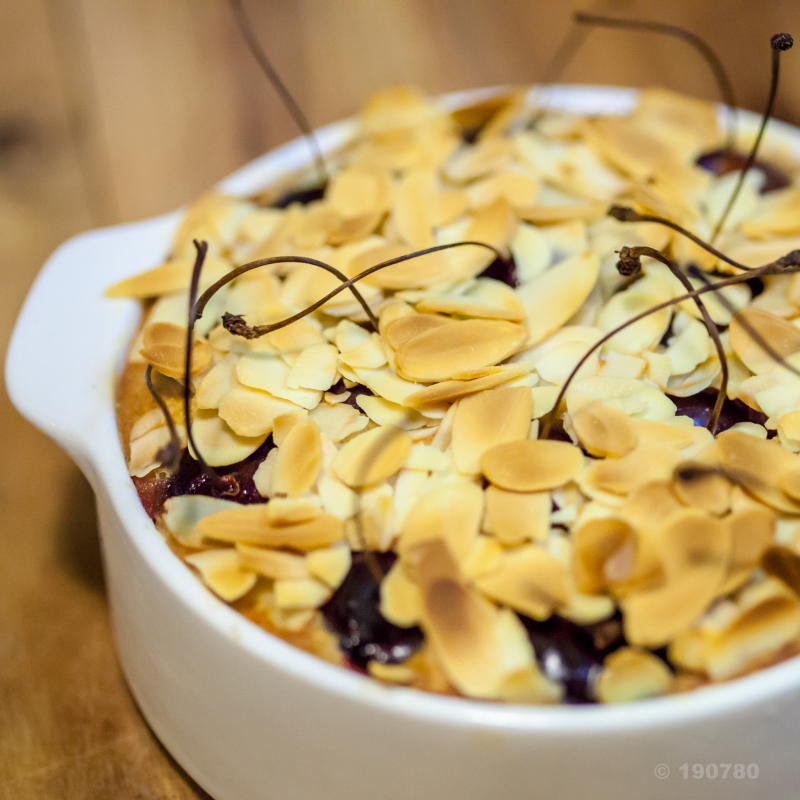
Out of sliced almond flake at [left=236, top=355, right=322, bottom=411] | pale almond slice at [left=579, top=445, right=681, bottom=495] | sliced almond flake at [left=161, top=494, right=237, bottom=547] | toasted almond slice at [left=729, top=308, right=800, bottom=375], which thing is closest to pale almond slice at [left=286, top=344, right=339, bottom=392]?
sliced almond flake at [left=236, top=355, right=322, bottom=411]

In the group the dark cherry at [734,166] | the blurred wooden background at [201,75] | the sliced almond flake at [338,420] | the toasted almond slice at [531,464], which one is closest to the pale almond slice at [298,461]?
the sliced almond flake at [338,420]

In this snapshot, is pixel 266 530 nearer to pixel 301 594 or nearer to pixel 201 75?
pixel 301 594

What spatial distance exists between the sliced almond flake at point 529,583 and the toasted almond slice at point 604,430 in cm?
9

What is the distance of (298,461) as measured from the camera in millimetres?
555

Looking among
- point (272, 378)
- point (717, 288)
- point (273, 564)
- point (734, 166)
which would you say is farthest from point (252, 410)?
point (734, 166)

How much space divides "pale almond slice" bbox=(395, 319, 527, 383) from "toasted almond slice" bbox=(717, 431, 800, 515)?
17cm

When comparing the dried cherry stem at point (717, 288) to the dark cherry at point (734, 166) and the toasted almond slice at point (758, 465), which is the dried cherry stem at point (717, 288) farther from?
the dark cherry at point (734, 166)

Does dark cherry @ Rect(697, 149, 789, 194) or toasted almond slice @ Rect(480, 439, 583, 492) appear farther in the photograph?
dark cherry @ Rect(697, 149, 789, 194)

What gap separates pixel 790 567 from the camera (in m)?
0.48

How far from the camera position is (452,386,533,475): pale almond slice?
548 mm

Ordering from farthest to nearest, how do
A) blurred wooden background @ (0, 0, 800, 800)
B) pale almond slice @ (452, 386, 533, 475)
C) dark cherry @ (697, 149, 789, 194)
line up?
blurred wooden background @ (0, 0, 800, 800) → dark cherry @ (697, 149, 789, 194) → pale almond slice @ (452, 386, 533, 475)

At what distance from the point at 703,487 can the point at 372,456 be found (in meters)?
0.22

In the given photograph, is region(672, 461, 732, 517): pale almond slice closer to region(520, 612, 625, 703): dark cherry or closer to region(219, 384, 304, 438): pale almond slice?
region(520, 612, 625, 703): dark cherry

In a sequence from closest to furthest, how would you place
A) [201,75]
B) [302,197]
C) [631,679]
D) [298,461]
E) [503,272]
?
[631,679], [298,461], [503,272], [302,197], [201,75]
